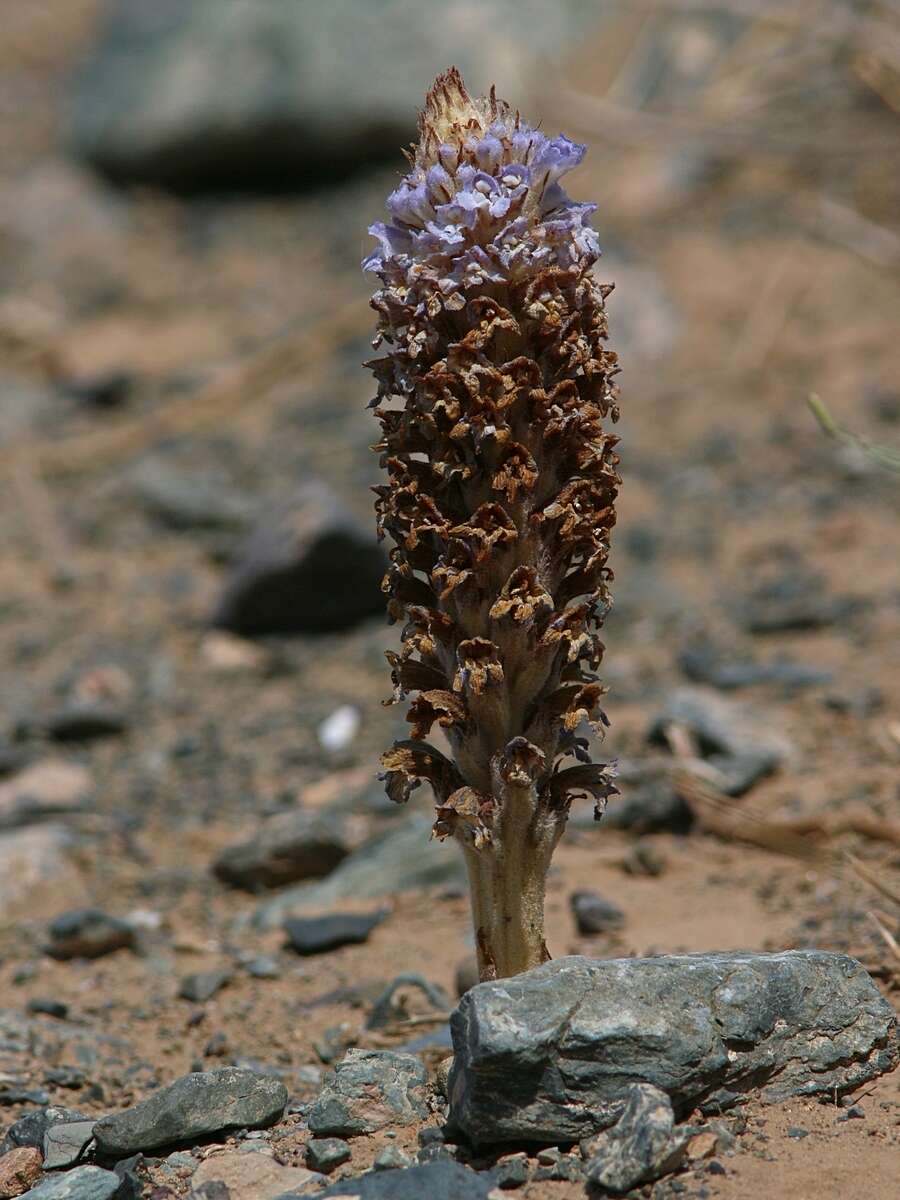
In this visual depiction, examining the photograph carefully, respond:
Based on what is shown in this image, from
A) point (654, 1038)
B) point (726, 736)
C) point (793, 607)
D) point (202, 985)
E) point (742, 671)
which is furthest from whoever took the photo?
point (793, 607)

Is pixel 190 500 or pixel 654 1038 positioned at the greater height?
pixel 190 500

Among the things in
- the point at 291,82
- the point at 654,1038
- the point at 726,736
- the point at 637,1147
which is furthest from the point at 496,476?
the point at 291,82

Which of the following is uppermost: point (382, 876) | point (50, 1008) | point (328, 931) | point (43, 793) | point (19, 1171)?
point (43, 793)

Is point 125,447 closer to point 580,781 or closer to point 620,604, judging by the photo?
point 620,604

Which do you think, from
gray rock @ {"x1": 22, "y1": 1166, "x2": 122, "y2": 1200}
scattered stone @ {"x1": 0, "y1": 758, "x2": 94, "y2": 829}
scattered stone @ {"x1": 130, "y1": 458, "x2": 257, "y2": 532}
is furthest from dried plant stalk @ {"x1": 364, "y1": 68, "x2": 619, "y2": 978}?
scattered stone @ {"x1": 130, "y1": 458, "x2": 257, "y2": 532}

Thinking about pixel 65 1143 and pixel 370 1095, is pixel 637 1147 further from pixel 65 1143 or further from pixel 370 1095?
pixel 65 1143

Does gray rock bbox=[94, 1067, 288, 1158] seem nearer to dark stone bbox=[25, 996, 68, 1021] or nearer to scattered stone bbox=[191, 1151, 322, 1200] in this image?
scattered stone bbox=[191, 1151, 322, 1200]

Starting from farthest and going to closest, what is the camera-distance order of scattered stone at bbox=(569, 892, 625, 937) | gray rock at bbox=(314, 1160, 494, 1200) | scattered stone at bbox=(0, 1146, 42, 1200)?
scattered stone at bbox=(569, 892, 625, 937) → scattered stone at bbox=(0, 1146, 42, 1200) → gray rock at bbox=(314, 1160, 494, 1200)
